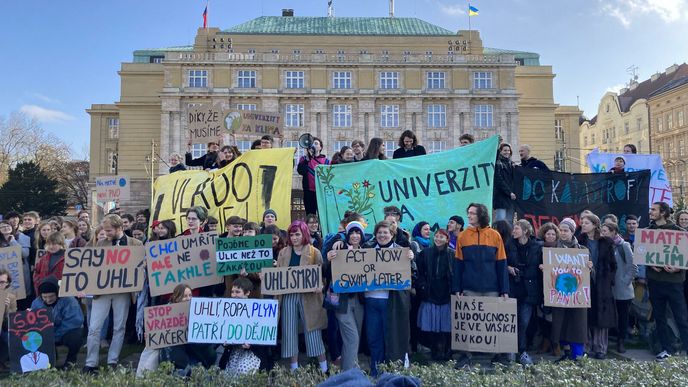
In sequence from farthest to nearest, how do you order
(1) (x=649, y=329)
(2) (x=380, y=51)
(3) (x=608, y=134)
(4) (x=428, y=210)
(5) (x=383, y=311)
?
(3) (x=608, y=134), (2) (x=380, y=51), (4) (x=428, y=210), (1) (x=649, y=329), (5) (x=383, y=311)

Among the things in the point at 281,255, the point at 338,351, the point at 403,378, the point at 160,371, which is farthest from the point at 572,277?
the point at 160,371

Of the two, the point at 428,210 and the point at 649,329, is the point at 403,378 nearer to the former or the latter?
the point at 428,210

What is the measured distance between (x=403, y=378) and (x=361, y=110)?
50.6 meters

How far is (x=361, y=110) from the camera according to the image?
53.0m

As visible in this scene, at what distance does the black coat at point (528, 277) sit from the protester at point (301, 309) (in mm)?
2654

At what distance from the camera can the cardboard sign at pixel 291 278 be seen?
21.7 ft

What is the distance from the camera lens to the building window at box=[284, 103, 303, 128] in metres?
52.7

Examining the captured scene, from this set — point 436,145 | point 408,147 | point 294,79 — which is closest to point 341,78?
point 294,79

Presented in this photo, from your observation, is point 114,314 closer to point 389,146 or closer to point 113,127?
point 389,146

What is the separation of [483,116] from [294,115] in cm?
1863

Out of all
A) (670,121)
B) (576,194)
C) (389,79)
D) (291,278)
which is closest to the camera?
(291,278)

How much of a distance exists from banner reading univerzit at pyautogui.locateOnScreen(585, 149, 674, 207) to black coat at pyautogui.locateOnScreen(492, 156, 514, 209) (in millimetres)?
3223

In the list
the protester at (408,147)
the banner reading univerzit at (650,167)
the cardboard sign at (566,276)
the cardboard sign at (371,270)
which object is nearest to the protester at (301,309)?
the cardboard sign at (371,270)

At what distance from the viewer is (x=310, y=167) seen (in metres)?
9.88
